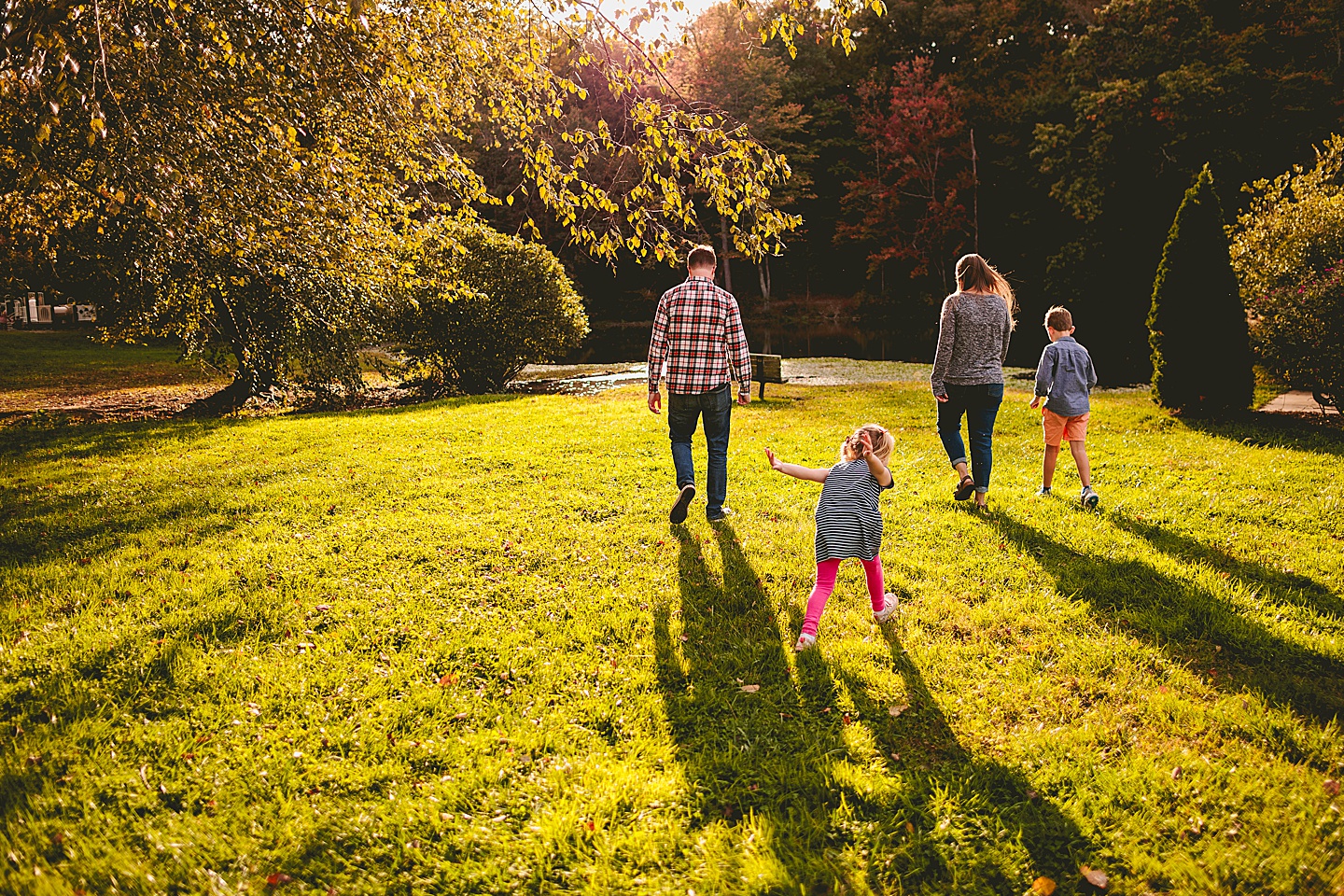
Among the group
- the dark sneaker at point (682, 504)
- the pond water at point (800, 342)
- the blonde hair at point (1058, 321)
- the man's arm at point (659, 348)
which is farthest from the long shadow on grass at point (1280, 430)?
the pond water at point (800, 342)

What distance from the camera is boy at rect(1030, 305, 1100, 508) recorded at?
641 centimetres

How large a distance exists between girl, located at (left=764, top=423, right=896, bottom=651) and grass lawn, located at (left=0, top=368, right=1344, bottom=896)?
28 cm

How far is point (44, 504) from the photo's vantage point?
22.4 ft

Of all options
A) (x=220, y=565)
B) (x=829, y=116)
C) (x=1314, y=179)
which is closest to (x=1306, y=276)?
(x=1314, y=179)

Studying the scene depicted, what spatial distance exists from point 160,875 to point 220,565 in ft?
10.5

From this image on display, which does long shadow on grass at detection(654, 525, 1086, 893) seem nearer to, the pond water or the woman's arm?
the woman's arm

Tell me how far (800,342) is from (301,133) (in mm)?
24898

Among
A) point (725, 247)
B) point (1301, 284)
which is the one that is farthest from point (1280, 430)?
point (725, 247)

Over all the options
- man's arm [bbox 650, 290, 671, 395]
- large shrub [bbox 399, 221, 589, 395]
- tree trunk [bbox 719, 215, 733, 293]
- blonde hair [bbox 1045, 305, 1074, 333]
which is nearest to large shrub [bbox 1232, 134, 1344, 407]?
blonde hair [bbox 1045, 305, 1074, 333]

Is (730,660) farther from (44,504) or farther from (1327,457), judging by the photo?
(1327,457)

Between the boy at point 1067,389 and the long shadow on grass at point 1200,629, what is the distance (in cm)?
143

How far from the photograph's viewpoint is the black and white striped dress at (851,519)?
4.08 metres

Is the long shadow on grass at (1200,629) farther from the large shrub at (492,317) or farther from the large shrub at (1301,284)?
the large shrub at (492,317)

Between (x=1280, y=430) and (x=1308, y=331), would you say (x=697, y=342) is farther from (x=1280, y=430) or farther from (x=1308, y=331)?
(x=1308, y=331)
